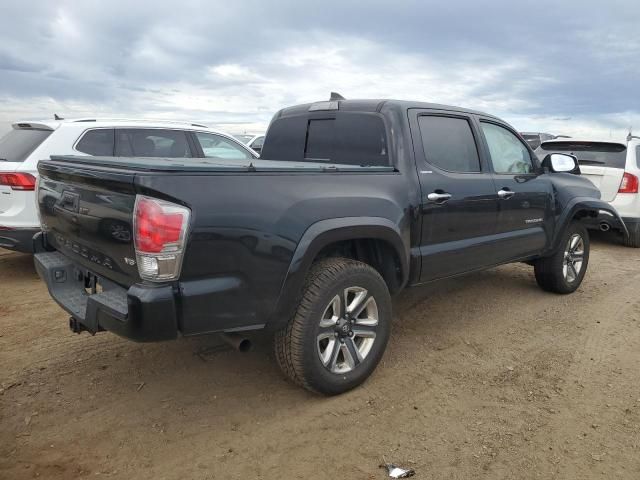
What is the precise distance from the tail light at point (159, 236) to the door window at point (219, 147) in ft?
15.6

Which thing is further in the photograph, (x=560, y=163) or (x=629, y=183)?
(x=629, y=183)

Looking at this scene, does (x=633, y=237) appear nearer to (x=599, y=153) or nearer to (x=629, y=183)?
(x=629, y=183)

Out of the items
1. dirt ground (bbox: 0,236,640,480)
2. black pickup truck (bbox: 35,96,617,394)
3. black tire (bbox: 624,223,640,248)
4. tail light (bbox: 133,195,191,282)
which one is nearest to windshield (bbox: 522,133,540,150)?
black tire (bbox: 624,223,640,248)

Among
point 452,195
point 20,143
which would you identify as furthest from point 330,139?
point 20,143

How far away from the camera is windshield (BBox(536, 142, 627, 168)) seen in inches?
302

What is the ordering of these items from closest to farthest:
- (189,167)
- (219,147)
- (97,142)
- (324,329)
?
(189,167) < (324,329) < (97,142) < (219,147)

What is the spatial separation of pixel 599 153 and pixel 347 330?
21.2ft

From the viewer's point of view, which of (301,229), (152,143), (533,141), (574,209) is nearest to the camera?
(301,229)

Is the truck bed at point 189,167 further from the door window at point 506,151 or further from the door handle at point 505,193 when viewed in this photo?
the door window at point 506,151

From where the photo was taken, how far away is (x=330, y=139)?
405 centimetres

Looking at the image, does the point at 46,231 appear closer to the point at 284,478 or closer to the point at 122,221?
the point at 122,221

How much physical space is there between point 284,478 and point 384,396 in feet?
3.15

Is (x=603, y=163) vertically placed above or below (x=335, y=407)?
above

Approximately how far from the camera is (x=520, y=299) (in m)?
5.20
